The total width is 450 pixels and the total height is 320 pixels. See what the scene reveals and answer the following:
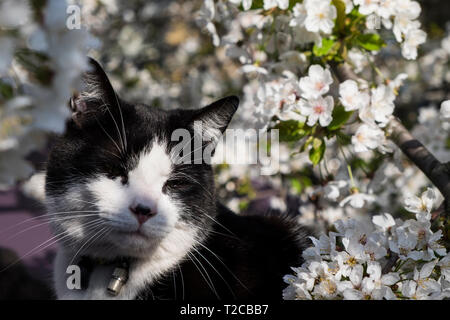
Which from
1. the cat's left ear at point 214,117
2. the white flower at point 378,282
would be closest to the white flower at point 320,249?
the white flower at point 378,282

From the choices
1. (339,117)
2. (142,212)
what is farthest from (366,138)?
(142,212)

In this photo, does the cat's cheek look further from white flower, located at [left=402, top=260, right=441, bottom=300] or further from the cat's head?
→ white flower, located at [left=402, top=260, right=441, bottom=300]

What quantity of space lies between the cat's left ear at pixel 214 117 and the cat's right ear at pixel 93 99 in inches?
12.3

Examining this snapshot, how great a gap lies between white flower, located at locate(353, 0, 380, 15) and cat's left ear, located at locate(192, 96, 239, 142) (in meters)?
0.52

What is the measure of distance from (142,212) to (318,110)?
2.22ft

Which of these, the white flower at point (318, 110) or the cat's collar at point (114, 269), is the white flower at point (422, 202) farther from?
the cat's collar at point (114, 269)

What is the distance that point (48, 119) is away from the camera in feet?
2.44

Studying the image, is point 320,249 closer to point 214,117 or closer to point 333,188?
point 333,188

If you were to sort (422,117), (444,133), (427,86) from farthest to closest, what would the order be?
(427,86) → (422,117) → (444,133)

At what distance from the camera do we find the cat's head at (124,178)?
141 centimetres

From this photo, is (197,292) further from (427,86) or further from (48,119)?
(427,86)

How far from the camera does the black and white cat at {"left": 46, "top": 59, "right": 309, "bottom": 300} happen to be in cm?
143
